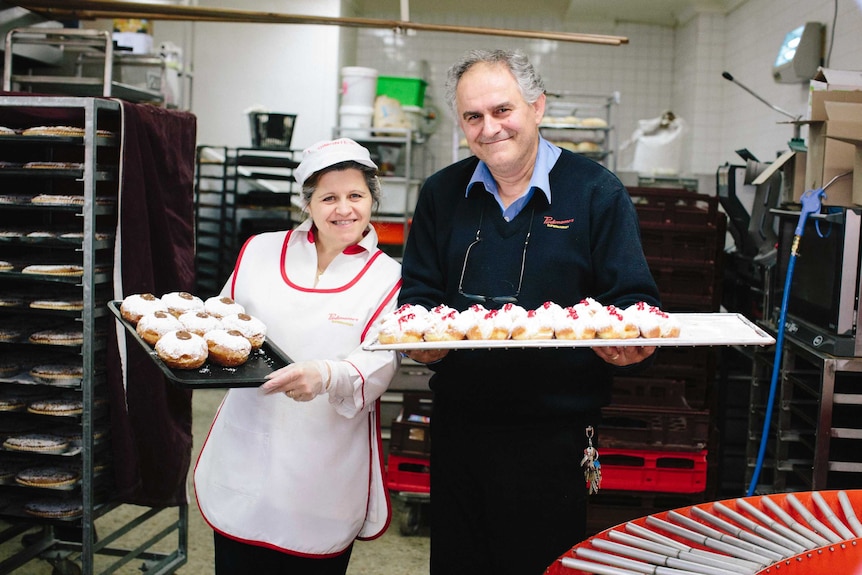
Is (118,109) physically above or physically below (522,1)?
below

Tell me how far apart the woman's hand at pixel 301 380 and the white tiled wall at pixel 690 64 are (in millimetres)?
3693

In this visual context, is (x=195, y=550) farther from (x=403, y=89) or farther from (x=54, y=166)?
(x=403, y=89)

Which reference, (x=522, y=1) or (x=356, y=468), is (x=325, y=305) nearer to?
(x=356, y=468)

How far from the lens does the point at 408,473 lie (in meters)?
3.55

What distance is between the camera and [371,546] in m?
3.49

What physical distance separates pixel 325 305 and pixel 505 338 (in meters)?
0.44

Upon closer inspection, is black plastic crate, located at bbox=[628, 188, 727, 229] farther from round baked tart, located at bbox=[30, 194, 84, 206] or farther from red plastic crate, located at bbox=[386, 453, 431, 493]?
round baked tart, located at bbox=[30, 194, 84, 206]

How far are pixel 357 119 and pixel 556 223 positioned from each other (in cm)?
494

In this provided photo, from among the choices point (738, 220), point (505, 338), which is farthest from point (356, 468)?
point (738, 220)

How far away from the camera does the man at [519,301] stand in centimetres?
179

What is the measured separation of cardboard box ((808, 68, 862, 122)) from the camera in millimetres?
2719

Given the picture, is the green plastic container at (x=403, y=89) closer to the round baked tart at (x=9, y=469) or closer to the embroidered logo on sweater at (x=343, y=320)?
the round baked tart at (x=9, y=469)

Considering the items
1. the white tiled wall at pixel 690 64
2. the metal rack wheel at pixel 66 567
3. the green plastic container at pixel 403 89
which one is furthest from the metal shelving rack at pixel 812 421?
the green plastic container at pixel 403 89

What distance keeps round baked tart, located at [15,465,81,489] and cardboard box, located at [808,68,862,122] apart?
2.60m
